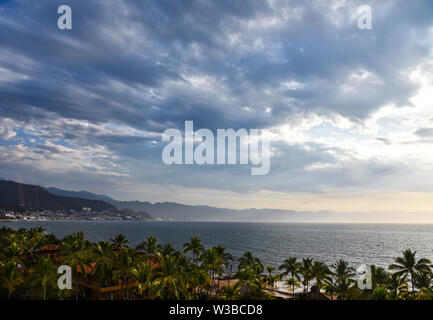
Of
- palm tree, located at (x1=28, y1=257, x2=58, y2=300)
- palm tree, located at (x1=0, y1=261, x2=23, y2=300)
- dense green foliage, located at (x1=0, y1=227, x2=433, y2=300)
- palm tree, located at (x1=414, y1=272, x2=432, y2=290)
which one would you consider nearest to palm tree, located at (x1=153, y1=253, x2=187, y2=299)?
dense green foliage, located at (x1=0, y1=227, x2=433, y2=300)

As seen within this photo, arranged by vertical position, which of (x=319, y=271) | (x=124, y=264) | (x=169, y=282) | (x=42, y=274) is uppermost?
(x=42, y=274)

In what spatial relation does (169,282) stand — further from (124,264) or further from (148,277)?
(124,264)

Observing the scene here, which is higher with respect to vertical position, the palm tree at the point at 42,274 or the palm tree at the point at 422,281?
the palm tree at the point at 42,274

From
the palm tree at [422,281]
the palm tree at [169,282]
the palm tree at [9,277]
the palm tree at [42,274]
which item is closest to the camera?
the palm tree at [42,274]

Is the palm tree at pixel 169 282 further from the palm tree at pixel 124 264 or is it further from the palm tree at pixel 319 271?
the palm tree at pixel 319 271

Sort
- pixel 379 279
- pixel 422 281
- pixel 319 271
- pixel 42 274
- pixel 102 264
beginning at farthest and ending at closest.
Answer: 1. pixel 319 271
2. pixel 379 279
3. pixel 422 281
4. pixel 102 264
5. pixel 42 274

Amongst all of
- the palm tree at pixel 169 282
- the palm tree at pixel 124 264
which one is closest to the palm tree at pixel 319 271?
the palm tree at pixel 169 282

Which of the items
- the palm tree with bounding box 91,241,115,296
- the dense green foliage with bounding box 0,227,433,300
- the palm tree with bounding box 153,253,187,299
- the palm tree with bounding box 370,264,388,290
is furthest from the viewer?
the palm tree with bounding box 370,264,388,290

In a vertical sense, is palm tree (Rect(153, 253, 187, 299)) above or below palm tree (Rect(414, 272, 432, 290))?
above

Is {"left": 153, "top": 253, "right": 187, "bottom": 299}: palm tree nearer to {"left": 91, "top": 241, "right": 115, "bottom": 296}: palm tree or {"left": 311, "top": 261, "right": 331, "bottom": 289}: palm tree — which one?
{"left": 91, "top": 241, "right": 115, "bottom": 296}: palm tree

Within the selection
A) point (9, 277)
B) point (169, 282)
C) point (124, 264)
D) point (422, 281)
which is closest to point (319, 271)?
point (422, 281)

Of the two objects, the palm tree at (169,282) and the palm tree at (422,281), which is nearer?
the palm tree at (169,282)

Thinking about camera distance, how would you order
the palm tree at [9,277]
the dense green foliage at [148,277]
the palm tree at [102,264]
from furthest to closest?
the palm tree at [102,264] < the dense green foliage at [148,277] < the palm tree at [9,277]
